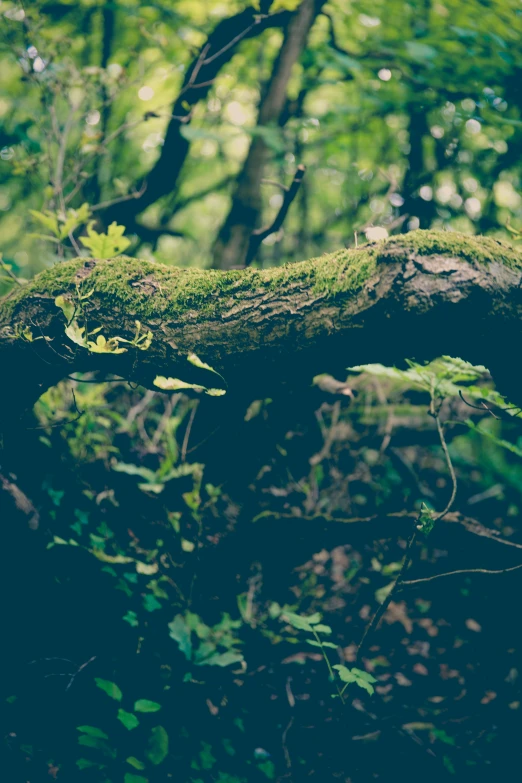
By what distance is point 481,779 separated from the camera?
8.34ft

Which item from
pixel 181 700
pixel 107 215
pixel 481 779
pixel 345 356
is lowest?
pixel 481 779

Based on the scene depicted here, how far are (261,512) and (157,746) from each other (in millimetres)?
1456

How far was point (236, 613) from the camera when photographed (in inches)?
118

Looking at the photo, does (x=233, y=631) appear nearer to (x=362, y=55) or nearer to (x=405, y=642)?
(x=405, y=642)

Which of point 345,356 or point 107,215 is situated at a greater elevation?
point 345,356

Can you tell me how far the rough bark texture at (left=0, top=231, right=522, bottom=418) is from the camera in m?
1.55

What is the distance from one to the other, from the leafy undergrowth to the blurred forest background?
0.6 inches

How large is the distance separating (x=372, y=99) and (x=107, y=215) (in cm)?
268

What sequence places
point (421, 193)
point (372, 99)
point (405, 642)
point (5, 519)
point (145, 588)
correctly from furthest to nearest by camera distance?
point (421, 193) → point (372, 99) → point (405, 642) → point (145, 588) → point (5, 519)

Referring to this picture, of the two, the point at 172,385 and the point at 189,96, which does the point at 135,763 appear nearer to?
the point at 172,385

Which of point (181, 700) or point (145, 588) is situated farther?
point (145, 588)

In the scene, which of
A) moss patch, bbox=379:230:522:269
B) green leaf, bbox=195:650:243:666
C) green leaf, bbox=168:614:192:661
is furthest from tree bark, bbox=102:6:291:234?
green leaf, bbox=195:650:243:666

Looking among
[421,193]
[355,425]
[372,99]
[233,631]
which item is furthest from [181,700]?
[421,193]

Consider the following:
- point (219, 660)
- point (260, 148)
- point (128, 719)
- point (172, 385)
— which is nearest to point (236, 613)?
point (219, 660)
